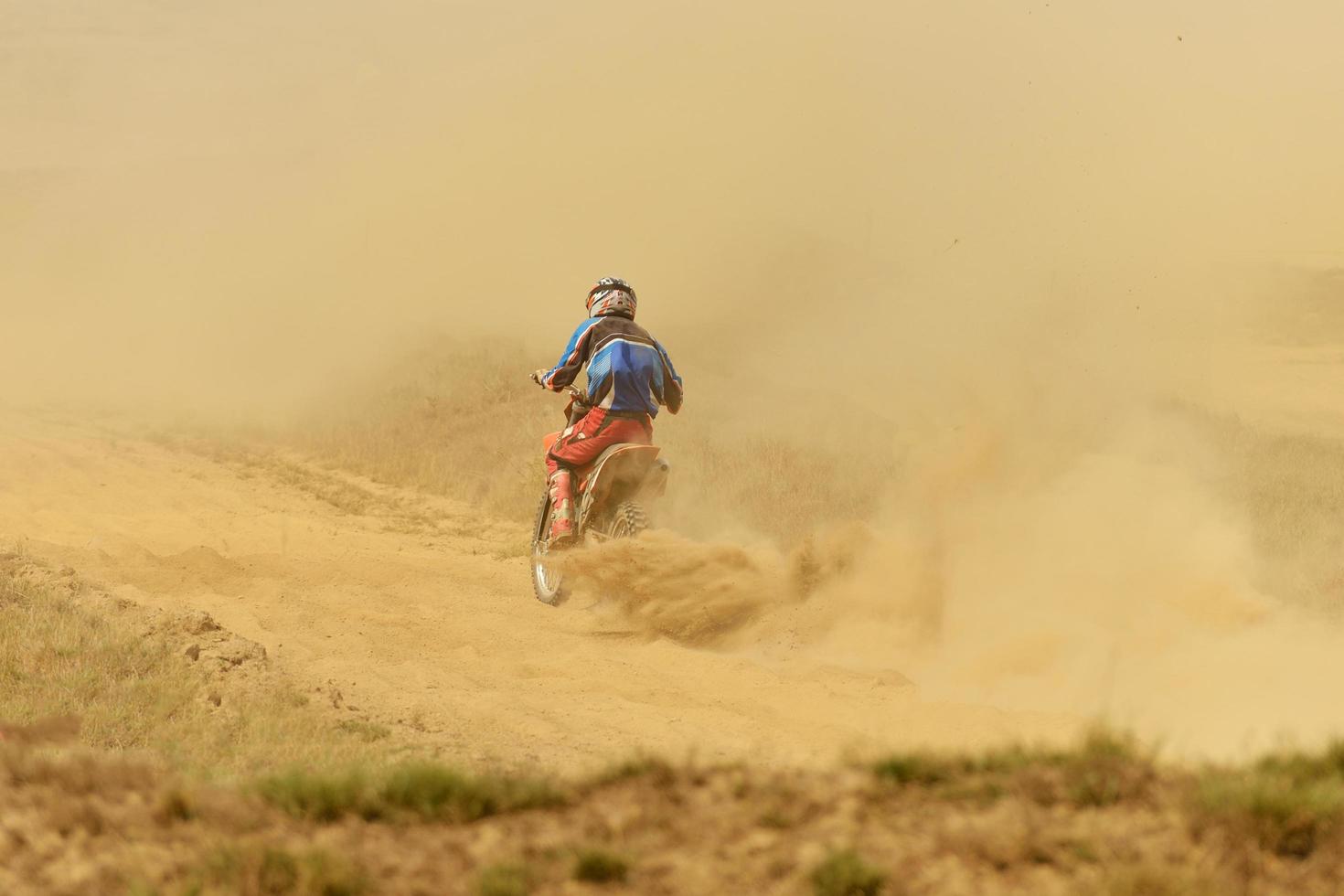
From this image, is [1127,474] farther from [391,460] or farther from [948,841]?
[391,460]

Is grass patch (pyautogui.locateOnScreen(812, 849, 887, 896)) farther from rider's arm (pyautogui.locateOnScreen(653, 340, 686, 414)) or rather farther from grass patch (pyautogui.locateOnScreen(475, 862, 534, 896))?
rider's arm (pyautogui.locateOnScreen(653, 340, 686, 414))

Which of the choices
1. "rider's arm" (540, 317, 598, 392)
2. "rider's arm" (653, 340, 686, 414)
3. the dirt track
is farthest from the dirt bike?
the dirt track

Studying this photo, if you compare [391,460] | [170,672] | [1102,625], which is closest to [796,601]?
[1102,625]

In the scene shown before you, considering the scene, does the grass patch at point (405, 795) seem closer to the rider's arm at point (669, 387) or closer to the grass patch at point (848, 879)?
the grass patch at point (848, 879)

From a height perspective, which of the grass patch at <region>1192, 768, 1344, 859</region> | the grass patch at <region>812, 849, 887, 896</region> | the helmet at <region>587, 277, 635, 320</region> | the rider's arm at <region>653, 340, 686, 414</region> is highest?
the helmet at <region>587, 277, 635, 320</region>

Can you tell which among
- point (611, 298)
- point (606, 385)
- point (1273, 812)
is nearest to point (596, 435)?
point (606, 385)

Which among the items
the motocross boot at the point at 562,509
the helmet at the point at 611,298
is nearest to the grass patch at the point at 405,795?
the motocross boot at the point at 562,509

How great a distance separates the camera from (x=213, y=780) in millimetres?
4207

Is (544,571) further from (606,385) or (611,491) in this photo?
(606,385)

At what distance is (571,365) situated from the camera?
944cm

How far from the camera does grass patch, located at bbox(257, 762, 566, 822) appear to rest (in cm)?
356

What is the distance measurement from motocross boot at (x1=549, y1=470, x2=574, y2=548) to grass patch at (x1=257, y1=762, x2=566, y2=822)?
18.1 ft

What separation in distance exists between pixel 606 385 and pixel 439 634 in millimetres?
2253

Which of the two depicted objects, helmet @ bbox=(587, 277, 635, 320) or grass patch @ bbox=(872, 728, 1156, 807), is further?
helmet @ bbox=(587, 277, 635, 320)
